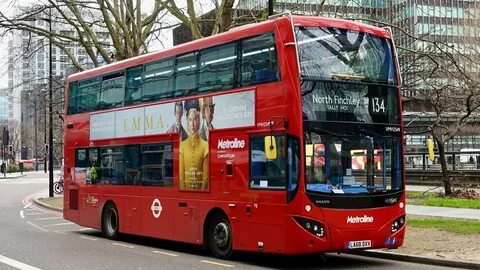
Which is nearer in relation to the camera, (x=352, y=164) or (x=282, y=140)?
(x=282, y=140)

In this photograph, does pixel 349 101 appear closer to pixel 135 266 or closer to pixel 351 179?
pixel 351 179

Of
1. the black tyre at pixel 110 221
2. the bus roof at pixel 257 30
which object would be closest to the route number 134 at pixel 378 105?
the bus roof at pixel 257 30

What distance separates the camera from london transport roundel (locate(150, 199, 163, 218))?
46.6 ft

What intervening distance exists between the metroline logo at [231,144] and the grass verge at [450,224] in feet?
19.6

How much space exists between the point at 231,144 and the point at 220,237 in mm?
1849

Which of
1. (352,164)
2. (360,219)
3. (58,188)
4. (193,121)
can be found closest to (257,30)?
(193,121)

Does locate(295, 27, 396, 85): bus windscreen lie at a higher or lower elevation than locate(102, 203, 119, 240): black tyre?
higher

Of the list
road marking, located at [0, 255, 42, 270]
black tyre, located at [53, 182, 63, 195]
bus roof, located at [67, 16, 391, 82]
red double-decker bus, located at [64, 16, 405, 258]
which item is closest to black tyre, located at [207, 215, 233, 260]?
red double-decker bus, located at [64, 16, 405, 258]

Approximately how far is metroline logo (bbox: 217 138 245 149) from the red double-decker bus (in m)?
0.02

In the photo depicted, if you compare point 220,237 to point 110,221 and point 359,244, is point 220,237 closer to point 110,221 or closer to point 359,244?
point 359,244

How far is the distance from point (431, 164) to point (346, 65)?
100ft

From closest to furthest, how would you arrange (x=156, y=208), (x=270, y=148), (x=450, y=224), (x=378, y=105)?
(x=270, y=148), (x=378, y=105), (x=156, y=208), (x=450, y=224)

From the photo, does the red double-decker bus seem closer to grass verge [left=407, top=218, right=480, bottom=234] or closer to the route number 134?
the route number 134

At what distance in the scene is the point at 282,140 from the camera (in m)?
10.8
